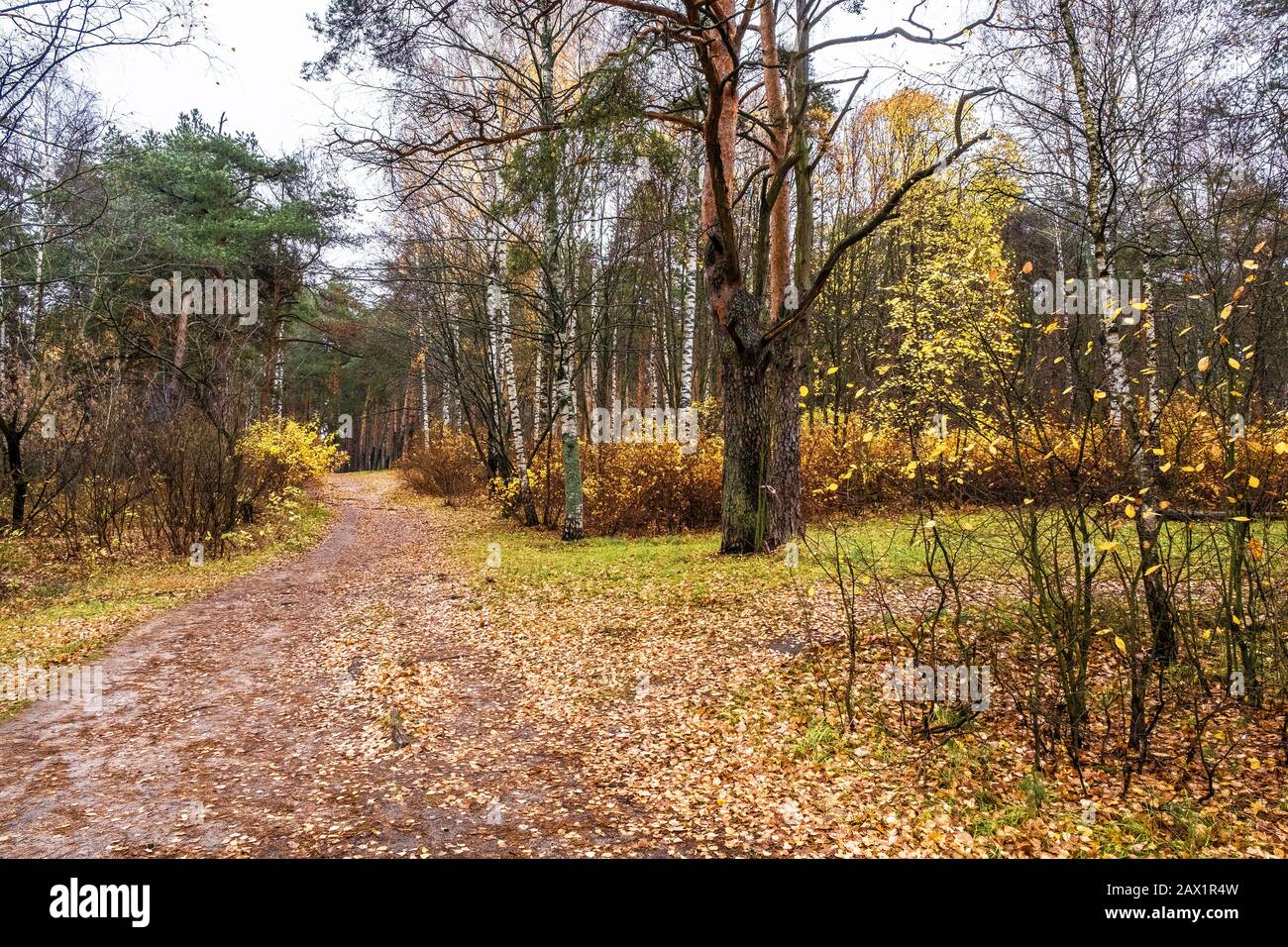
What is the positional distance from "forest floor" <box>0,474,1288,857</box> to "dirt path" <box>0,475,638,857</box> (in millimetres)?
22

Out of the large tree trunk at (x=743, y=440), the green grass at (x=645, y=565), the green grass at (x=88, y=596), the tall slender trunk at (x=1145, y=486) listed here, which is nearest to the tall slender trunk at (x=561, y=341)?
the green grass at (x=645, y=565)

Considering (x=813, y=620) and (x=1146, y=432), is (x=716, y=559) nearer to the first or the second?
(x=813, y=620)

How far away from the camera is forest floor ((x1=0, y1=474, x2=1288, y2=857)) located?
384cm

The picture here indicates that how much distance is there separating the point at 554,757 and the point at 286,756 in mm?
1904

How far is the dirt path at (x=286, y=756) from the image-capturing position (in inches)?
155

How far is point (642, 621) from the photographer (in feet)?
25.9

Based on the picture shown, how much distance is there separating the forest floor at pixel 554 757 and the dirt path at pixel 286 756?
0.02 metres

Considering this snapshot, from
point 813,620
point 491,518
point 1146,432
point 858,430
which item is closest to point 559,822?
point 813,620

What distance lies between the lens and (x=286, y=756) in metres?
5.03

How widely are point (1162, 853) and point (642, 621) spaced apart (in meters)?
5.08
